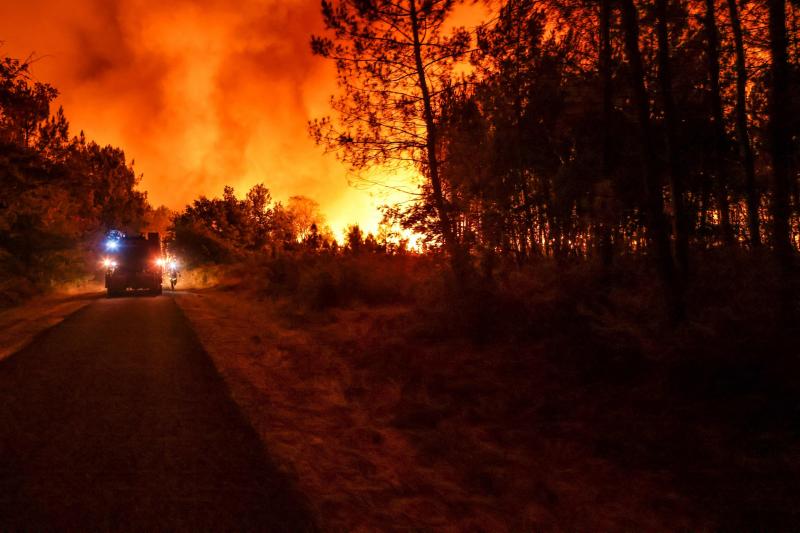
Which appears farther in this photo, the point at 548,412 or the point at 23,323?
the point at 23,323

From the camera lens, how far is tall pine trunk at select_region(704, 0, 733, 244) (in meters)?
14.1

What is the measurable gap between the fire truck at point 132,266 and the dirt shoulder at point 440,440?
1881 centimetres

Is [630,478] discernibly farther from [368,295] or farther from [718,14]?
[718,14]

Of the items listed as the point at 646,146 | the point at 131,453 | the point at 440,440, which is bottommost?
the point at 440,440

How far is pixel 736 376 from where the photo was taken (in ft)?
19.9

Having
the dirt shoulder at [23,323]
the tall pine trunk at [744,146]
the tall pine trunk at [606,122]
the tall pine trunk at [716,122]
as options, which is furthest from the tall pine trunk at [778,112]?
the dirt shoulder at [23,323]

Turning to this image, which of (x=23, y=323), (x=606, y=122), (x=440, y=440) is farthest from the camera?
(x=23, y=323)

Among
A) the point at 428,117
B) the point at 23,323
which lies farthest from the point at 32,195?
the point at 428,117

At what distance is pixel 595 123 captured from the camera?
18.2 meters

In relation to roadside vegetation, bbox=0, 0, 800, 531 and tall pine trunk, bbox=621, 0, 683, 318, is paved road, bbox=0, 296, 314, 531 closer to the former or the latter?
roadside vegetation, bbox=0, 0, 800, 531

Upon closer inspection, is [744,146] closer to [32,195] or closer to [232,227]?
[32,195]

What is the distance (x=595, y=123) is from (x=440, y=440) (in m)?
15.4

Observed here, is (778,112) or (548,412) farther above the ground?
(778,112)

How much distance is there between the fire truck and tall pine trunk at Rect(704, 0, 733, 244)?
2547 cm
